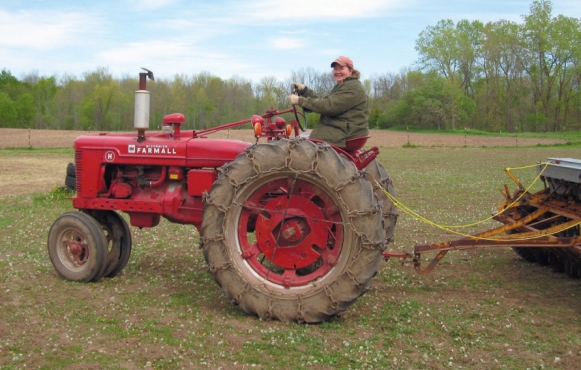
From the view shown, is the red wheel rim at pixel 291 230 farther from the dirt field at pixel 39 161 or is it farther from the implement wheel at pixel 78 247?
the dirt field at pixel 39 161

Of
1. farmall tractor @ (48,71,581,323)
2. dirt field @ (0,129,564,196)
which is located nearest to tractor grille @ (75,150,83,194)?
farmall tractor @ (48,71,581,323)

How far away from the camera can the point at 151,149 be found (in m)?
6.66

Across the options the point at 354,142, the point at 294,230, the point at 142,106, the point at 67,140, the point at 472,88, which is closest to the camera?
the point at 294,230

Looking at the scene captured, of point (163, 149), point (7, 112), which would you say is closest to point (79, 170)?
point (163, 149)

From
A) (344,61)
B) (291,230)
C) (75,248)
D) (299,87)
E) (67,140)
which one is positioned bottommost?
(75,248)

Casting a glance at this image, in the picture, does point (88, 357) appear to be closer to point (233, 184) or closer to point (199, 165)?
point (233, 184)

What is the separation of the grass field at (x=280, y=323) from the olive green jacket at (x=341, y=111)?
1708 millimetres

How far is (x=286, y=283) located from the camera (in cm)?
559

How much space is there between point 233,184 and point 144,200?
1574mm

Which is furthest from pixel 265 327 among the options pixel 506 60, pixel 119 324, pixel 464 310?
pixel 506 60

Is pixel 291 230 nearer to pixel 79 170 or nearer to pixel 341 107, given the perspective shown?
pixel 341 107

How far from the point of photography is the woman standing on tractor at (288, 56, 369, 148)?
A: 6.05 metres

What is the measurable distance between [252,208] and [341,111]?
1.36 metres

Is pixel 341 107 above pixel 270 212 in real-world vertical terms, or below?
above
